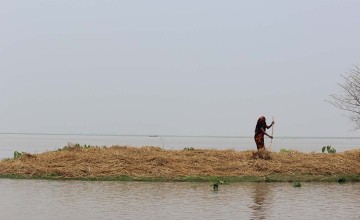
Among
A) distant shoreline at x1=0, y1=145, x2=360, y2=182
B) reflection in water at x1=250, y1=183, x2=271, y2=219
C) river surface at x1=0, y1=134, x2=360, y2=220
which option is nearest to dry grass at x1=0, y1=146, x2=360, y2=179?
distant shoreline at x1=0, y1=145, x2=360, y2=182

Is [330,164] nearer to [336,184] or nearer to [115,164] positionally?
[336,184]

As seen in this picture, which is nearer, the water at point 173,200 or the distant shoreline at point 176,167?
the water at point 173,200

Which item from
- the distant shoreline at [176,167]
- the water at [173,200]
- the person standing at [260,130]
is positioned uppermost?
the person standing at [260,130]

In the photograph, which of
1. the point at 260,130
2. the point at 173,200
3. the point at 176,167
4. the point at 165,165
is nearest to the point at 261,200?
the point at 173,200

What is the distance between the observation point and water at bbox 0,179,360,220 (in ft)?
42.5

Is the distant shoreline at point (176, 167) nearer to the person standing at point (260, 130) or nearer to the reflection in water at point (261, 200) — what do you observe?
the person standing at point (260, 130)

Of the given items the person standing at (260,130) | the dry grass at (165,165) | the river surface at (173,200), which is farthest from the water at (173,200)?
the person standing at (260,130)

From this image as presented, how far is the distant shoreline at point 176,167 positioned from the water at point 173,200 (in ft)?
3.62

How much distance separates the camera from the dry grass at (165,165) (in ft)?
69.7

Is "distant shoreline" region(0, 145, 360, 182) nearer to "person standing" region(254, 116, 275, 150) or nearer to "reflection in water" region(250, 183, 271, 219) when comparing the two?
"person standing" region(254, 116, 275, 150)

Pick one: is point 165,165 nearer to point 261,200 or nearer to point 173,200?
point 173,200

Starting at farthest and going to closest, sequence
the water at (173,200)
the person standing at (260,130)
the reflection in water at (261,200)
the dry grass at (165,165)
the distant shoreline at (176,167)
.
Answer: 1. the person standing at (260,130)
2. the dry grass at (165,165)
3. the distant shoreline at (176,167)
4. the reflection in water at (261,200)
5. the water at (173,200)

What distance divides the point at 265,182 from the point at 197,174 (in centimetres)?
268

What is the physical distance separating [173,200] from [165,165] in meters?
6.59
